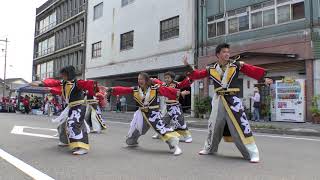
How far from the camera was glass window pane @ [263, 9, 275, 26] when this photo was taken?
2220 cm

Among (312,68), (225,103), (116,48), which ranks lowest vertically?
(225,103)

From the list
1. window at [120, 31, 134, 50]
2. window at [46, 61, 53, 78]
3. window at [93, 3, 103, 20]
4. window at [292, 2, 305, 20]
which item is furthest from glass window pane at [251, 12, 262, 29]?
window at [46, 61, 53, 78]

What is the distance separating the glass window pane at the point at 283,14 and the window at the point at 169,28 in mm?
8414

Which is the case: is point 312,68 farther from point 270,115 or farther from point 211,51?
point 211,51

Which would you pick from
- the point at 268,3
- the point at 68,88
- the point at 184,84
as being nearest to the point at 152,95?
the point at 184,84

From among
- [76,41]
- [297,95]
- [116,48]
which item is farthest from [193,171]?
[76,41]

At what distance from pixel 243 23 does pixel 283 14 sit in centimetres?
281

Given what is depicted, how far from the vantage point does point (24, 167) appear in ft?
22.2

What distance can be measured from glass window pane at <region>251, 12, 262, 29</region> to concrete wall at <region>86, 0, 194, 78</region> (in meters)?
4.86

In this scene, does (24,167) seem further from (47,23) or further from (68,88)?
(47,23)

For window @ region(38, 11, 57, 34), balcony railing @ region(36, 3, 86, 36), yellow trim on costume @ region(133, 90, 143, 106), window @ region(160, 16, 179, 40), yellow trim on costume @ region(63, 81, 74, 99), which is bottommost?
yellow trim on costume @ region(133, 90, 143, 106)

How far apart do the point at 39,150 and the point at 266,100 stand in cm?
1528

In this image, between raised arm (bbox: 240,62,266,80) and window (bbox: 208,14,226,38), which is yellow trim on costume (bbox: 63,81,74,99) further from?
window (bbox: 208,14,226,38)

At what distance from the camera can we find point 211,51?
84.6ft
